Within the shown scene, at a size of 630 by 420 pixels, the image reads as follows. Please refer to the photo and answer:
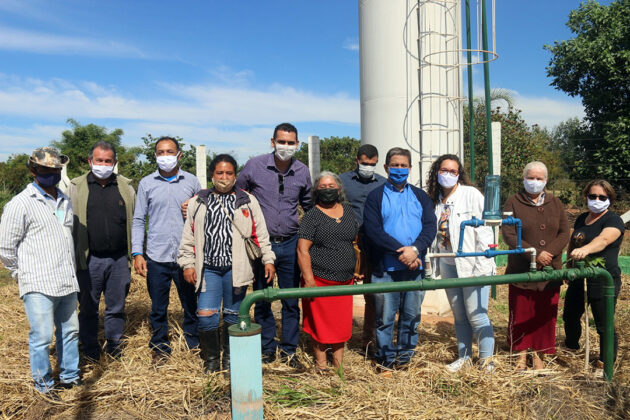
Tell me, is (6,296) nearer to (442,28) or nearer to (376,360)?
(376,360)

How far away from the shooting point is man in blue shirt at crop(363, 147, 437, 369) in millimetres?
3648

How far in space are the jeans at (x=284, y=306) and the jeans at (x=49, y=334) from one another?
54.9 inches

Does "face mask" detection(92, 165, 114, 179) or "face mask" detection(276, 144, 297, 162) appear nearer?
"face mask" detection(92, 165, 114, 179)

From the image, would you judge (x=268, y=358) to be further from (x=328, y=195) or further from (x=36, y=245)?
(x=36, y=245)

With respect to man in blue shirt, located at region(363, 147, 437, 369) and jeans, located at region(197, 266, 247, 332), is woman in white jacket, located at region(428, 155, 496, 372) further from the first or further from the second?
jeans, located at region(197, 266, 247, 332)

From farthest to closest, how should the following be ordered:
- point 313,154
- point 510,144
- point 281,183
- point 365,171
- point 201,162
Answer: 1. point 510,144
2. point 313,154
3. point 201,162
4. point 365,171
5. point 281,183

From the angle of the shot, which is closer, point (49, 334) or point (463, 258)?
point (49, 334)

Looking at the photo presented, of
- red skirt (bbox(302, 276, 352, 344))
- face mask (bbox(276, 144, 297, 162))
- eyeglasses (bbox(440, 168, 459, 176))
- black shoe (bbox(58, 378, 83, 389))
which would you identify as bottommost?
black shoe (bbox(58, 378, 83, 389))

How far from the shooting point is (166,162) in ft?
12.8

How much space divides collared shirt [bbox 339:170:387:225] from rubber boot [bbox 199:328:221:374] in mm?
1533

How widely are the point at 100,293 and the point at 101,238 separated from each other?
479mm

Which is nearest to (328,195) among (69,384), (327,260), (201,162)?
(327,260)

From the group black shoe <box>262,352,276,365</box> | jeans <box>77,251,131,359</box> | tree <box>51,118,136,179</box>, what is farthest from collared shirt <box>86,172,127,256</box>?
tree <box>51,118,136,179</box>

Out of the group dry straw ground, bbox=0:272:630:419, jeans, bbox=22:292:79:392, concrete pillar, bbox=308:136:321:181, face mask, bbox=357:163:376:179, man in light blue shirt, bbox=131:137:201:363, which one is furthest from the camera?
concrete pillar, bbox=308:136:321:181
